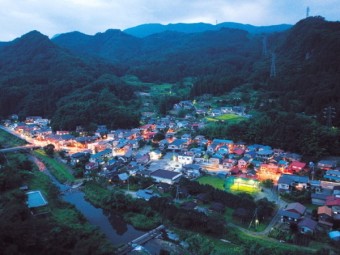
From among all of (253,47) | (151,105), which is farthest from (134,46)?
(151,105)

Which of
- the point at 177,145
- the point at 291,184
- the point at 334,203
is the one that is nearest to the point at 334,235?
the point at 334,203

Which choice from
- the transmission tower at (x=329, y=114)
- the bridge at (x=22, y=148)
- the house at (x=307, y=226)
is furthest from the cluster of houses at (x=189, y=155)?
the transmission tower at (x=329, y=114)

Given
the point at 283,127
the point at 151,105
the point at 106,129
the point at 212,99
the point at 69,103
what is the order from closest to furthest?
1. the point at 283,127
2. the point at 106,129
3. the point at 69,103
4. the point at 212,99
5. the point at 151,105

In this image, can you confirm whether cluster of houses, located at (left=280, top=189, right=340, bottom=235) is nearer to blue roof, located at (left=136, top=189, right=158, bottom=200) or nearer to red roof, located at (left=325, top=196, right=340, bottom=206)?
red roof, located at (left=325, top=196, right=340, bottom=206)

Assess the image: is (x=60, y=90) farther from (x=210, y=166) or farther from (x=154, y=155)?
(x=210, y=166)

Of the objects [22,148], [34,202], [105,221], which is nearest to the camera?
[34,202]

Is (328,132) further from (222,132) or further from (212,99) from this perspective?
(212,99)

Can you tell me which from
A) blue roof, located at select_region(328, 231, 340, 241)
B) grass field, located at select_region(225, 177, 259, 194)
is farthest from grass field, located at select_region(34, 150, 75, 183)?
blue roof, located at select_region(328, 231, 340, 241)
